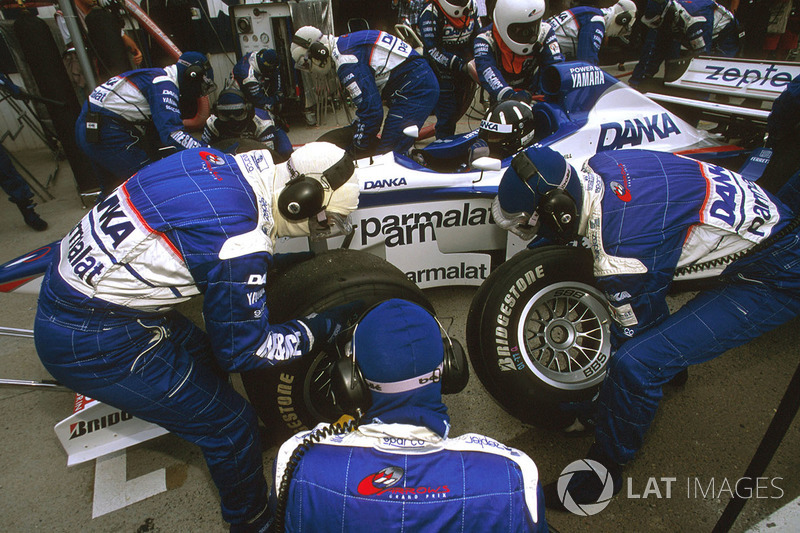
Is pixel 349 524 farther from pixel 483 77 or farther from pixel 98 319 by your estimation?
pixel 483 77

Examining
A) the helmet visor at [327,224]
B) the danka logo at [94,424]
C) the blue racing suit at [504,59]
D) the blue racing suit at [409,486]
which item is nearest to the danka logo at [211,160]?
the helmet visor at [327,224]

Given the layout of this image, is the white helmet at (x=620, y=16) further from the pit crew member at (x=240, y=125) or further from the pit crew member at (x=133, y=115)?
the pit crew member at (x=133, y=115)

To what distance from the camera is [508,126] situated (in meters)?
3.31

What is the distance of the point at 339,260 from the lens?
220cm

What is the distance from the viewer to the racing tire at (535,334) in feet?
7.45

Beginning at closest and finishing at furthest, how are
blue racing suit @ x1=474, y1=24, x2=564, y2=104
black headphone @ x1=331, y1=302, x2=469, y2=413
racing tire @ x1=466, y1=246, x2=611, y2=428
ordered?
black headphone @ x1=331, y1=302, x2=469, y2=413, racing tire @ x1=466, y1=246, x2=611, y2=428, blue racing suit @ x1=474, y1=24, x2=564, y2=104

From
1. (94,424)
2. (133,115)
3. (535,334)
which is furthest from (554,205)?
(133,115)

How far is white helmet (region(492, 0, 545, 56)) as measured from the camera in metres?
4.20

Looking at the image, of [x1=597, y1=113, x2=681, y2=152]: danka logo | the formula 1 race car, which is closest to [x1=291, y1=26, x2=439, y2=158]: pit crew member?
the formula 1 race car

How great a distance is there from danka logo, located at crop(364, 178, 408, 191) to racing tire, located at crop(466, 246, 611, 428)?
0.89 m

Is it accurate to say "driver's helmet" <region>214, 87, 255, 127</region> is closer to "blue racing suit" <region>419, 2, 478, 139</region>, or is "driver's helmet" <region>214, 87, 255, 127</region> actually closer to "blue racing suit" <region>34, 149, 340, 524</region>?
"blue racing suit" <region>419, 2, 478, 139</region>

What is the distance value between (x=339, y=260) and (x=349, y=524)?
51.8 inches

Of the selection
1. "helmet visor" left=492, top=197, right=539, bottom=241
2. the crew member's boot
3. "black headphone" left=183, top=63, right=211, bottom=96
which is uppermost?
"black headphone" left=183, top=63, right=211, bottom=96

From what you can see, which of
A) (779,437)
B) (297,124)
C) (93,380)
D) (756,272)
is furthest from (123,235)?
(297,124)
